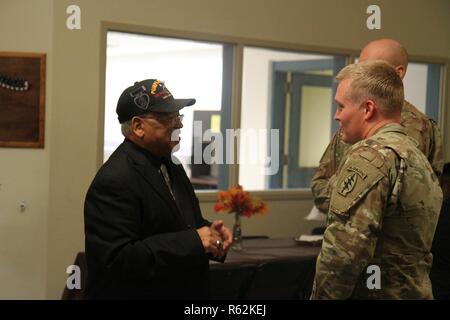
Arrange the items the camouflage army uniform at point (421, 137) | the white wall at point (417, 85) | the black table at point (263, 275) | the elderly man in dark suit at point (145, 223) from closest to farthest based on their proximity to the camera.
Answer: the elderly man in dark suit at point (145, 223) < the camouflage army uniform at point (421, 137) < the black table at point (263, 275) < the white wall at point (417, 85)

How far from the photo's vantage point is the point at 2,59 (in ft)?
12.6

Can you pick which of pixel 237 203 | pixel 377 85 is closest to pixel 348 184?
pixel 377 85

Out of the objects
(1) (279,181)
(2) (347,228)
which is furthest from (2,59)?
(1) (279,181)

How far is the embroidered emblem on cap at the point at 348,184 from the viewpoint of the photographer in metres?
1.67

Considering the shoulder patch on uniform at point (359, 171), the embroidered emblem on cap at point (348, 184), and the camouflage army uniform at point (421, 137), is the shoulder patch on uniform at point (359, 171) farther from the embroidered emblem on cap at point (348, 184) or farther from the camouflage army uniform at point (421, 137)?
the camouflage army uniform at point (421, 137)

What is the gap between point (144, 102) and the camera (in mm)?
1941

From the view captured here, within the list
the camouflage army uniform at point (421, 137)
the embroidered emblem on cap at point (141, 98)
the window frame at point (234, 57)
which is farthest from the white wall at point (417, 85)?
the embroidered emblem on cap at point (141, 98)

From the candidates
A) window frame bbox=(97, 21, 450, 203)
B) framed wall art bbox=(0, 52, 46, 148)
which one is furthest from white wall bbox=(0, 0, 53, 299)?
window frame bbox=(97, 21, 450, 203)

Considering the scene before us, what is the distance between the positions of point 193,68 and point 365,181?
5824mm

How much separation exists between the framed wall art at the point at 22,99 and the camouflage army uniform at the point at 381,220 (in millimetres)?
2627

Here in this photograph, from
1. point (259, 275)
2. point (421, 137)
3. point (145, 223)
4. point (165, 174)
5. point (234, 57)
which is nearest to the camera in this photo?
point (145, 223)

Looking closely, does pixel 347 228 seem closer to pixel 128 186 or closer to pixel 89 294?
pixel 128 186

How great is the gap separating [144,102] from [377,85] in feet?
2.34

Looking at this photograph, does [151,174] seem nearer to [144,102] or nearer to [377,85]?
[144,102]
